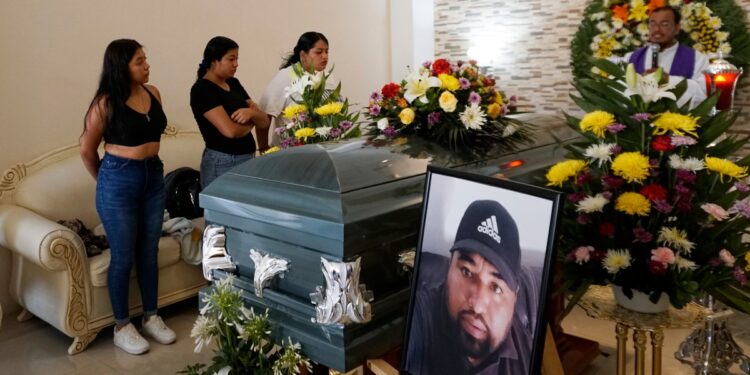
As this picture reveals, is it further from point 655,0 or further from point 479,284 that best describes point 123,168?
point 655,0

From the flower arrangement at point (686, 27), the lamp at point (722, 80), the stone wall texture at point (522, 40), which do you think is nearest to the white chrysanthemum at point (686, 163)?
the lamp at point (722, 80)

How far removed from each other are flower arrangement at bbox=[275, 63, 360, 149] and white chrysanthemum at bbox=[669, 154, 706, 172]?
4.30 feet

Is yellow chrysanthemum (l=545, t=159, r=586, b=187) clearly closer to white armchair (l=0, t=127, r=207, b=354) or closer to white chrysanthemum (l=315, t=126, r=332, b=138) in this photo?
white chrysanthemum (l=315, t=126, r=332, b=138)

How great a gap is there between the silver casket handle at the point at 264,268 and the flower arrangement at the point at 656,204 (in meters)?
0.66

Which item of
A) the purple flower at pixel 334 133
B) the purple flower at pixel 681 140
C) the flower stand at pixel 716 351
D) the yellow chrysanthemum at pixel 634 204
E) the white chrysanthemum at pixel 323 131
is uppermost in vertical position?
the purple flower at pixel 681 140

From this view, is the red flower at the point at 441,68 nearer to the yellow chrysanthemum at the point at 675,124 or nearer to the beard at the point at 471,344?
the yellow chrysanthemum at the point at 675,124

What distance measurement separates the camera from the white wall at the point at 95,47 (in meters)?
3.80

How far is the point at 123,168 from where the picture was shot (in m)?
3.08

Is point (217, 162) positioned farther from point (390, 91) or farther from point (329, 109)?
point (390, 91)

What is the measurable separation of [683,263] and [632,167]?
219 mm

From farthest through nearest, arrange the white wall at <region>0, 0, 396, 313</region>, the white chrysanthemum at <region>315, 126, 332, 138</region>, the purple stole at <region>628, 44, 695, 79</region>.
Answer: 1. the purple stole at <region>628, 44, 695, 79</region>
2. the white wall at <region>0, 0, 396, 313</region>
3. the white chrysanthemum at <region>315, 126, 332, 138</region>

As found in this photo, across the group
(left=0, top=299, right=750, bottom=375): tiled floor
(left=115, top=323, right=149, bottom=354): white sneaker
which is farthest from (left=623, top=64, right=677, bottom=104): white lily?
(left=115, top=323, right=149, bottom=354): white sneaker

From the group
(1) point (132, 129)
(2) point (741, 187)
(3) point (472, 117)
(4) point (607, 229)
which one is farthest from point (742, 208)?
(1) point (132, 129)

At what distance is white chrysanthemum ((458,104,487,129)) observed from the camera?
194 cm
